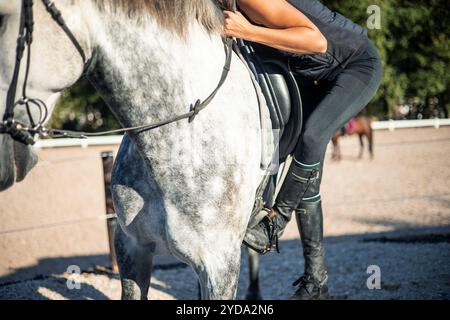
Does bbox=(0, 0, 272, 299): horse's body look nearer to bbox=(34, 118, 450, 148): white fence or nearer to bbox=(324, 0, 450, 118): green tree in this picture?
bbox=(34, 118, 450, 148): white fence

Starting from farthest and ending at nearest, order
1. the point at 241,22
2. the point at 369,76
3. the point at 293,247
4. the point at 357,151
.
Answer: the point at 357,151 < the point at 293,247 < the point at 369,76 < the point at 241,22

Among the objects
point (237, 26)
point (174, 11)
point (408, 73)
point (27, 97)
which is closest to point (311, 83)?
point (237, 26)

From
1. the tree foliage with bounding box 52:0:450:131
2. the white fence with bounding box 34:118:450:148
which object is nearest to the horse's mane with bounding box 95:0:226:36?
the white fence with bounding box 34:118:450:148

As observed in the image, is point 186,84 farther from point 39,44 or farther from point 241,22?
point 39,44

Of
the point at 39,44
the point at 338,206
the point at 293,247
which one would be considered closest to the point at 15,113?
the point at 39,44

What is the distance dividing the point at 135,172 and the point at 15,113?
0.78 metres

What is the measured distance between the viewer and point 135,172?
307 cm

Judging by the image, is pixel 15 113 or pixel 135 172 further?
pixel 135 172

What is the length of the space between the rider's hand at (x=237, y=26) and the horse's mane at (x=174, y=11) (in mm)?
39

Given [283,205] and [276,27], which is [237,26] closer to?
[276,27]

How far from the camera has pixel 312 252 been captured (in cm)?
383

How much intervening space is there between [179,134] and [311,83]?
1240 mm

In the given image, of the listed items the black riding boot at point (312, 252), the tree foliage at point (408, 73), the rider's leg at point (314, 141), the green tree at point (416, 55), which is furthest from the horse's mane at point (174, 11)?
the green tree at point (416, 55)

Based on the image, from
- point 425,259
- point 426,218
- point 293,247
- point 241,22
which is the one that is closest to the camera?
point 241,22
